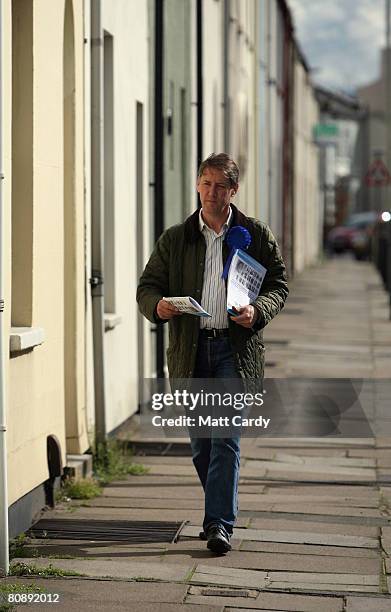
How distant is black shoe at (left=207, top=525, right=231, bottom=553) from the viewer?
741cm

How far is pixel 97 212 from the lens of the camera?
10.2m

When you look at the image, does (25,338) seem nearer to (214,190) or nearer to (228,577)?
(214,190)

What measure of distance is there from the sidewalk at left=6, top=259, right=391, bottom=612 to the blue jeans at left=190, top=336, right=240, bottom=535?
217 mm

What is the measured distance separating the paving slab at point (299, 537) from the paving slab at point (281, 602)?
3.91 ft

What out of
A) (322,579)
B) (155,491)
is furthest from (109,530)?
(322,579)

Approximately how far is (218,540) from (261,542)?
1.48 ft

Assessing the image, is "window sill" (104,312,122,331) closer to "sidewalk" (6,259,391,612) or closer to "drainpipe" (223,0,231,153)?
"sidewalk" (6,259,391,612)

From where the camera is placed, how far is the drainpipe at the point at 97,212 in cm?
1020

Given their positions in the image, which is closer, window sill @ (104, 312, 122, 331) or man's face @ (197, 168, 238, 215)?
man's face @ (197, 168, 238, 215)

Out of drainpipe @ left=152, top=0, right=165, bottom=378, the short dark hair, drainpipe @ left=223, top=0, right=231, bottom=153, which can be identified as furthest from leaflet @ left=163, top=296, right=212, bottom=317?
drainpipe @ left=223, top=0, right=231, bottom=153

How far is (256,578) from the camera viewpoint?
6965 mm

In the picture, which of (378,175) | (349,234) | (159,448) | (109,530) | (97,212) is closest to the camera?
(109,530)

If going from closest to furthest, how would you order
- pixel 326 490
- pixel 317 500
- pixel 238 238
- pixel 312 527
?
pixel 238 238, pixel 312 527, pixel 317 500, pixel 326 490

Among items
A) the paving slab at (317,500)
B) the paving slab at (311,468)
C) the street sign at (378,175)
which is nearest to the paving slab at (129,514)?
the paving slab at (317,500)
